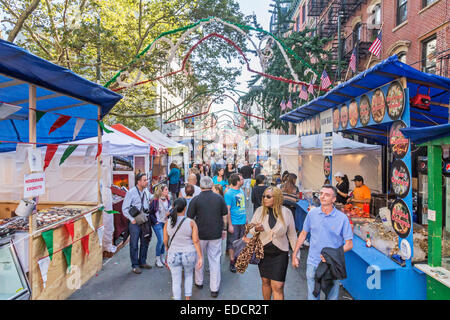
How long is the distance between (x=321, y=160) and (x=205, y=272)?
9.55m

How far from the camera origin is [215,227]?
16.6 feet

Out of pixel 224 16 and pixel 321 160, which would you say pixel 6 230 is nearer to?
pixel 321 160

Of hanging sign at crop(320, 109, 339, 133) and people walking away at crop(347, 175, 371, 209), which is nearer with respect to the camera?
people walking away at crop(347, 175, 371, 209)

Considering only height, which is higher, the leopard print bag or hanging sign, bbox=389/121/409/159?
hanging sign, bbox=389/121/409/159

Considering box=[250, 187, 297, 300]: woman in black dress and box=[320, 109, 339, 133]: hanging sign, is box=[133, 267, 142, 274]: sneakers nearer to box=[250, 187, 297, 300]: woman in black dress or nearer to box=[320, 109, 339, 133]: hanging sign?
box=[250, 187, 297, 300]: woman in black dress

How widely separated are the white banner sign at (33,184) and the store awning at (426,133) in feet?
17.0

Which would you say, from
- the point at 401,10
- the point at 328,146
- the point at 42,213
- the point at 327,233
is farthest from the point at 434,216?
the point at 401,10

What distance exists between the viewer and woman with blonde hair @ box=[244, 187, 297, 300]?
3.95m

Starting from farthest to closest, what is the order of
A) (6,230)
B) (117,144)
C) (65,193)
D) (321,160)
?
(321,160), (117,144), (65,193), (6,230)

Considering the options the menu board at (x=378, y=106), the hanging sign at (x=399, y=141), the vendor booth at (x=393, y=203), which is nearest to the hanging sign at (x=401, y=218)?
the vendor booth at (x=393, y=203)

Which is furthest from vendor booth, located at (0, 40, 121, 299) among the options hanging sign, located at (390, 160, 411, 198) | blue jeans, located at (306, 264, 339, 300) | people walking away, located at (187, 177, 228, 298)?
hanging sign, located at (390, 160, 411, 198)

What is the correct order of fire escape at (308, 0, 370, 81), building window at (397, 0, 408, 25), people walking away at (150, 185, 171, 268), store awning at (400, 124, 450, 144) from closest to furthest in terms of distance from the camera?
store awning at (400, 124, 450, 144) < people walking away at (150, 185, 171, 268) < building window at (397, 0, 408, 25) < fire escape at (308, 0, 370, 81)

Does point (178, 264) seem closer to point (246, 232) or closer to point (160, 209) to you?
point (246, 232)
